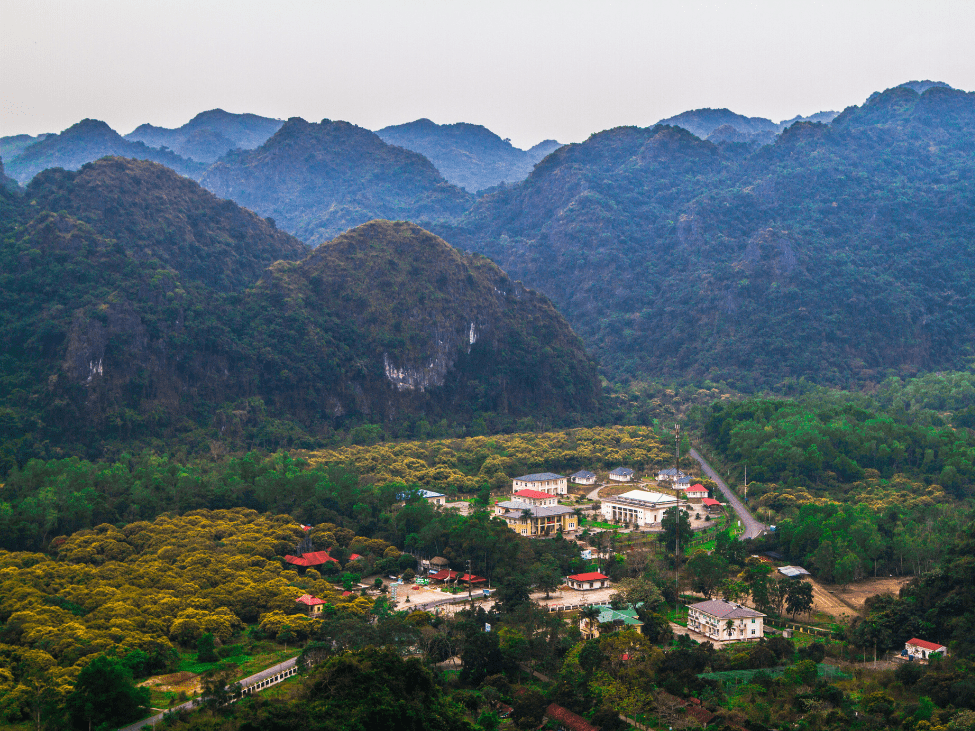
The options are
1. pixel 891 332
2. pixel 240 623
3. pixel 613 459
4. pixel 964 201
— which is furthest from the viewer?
pixel 964 201

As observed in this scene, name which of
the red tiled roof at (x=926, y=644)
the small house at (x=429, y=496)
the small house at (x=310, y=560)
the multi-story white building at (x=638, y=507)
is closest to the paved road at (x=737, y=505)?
the multi-story white building at (x=638, y=507)

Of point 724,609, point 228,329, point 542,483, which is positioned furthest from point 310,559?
point 228,329

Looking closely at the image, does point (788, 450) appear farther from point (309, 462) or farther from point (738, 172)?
point (738, 172)

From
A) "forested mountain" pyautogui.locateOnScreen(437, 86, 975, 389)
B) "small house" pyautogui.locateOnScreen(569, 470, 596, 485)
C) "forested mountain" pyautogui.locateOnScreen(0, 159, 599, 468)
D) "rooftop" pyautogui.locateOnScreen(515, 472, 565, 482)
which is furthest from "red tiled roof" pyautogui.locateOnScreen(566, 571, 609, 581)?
"forested mountain" pyautogui.locateOnScreen(437, 86, 975, 389)

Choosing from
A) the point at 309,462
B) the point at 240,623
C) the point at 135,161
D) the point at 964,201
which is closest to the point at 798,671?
the point at 240,623

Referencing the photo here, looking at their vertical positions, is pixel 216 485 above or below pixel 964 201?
below

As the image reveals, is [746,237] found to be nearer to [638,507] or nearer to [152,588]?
[638,507]

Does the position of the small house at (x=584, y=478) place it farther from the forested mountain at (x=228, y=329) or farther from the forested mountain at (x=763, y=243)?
the forested mountain at (x=763, y=243)
